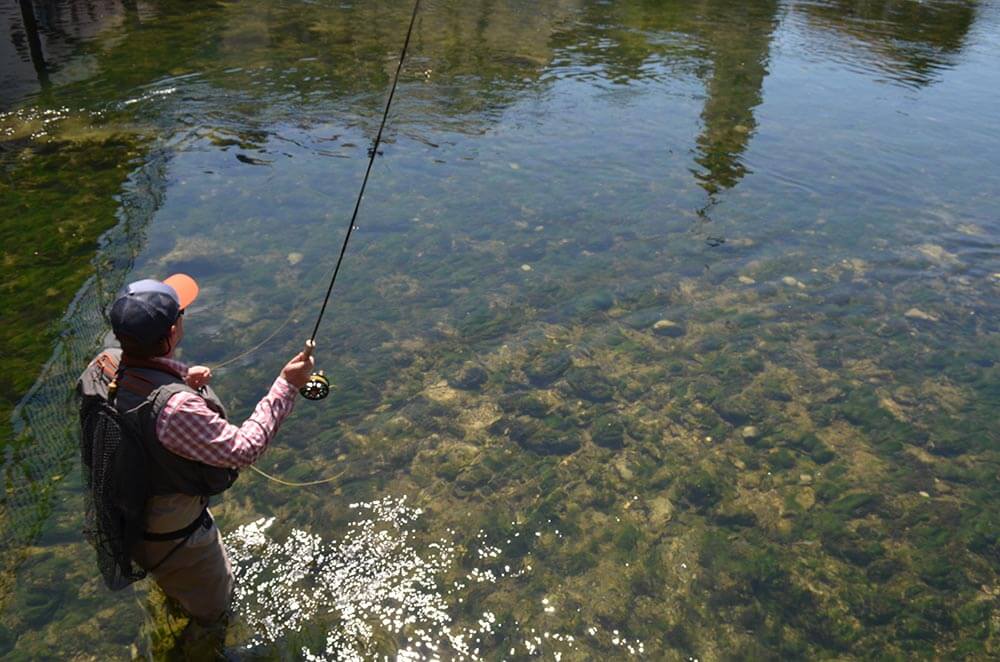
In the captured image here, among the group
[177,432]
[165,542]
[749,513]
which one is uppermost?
[177,432]

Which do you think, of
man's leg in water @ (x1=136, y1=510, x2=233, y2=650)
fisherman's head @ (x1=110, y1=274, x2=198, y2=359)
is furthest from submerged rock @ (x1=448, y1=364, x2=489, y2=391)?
fisherman's head @ (x1=110, y1=274, x2=198, y2=359)

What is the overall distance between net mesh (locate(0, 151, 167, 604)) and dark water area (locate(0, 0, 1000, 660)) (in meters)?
0.03

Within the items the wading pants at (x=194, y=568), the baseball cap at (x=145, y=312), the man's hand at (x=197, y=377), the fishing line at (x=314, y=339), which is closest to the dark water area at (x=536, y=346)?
the fishing line at (x=314, y=339)

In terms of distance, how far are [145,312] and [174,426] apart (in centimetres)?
51

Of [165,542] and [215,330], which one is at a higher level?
[165,542]

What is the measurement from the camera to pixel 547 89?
52.5 ft

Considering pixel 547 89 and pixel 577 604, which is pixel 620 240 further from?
pixel 547 89

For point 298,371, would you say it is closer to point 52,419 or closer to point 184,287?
point 184,287

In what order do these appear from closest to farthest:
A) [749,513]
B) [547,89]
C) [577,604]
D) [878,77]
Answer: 1. [577,604]
2. [749,513]
3. [547,89]
4. [878,77]

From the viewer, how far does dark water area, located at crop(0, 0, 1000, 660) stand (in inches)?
203

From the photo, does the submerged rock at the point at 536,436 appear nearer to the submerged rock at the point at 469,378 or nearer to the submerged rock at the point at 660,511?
the submerged rock at the point at 469,378

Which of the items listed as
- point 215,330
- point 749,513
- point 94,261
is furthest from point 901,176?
point 94,261

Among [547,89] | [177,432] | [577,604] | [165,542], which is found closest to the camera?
[177,432]

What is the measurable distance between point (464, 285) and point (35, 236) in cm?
517
